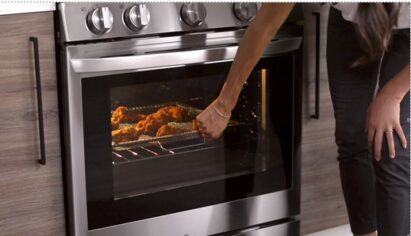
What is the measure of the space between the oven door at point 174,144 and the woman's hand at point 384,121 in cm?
45

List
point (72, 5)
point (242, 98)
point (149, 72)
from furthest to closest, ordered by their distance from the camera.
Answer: point (242, 98) < point (149, 72) < point (72, 5)

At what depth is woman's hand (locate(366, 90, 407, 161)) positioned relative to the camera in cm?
195

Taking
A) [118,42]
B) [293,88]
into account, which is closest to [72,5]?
[118,42]

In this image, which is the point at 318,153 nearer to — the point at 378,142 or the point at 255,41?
the point at 378,142

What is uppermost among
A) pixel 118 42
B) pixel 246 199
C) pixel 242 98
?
pixel 118 42

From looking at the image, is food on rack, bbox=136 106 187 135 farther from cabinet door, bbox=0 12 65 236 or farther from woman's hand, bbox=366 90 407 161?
woman's hand, bbox=366 90 407 161

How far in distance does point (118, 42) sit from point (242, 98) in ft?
1.42

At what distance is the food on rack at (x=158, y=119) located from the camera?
226 centimetres

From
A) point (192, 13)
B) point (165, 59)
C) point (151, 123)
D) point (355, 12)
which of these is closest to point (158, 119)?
point (151, 123)

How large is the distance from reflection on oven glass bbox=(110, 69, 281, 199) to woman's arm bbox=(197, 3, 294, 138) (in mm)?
200

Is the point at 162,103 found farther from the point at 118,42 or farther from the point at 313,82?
the point at 313,82

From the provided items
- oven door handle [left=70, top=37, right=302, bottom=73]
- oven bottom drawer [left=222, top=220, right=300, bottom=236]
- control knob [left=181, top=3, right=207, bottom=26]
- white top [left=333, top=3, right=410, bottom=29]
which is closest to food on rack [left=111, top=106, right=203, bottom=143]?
oven door handle [left=70, top=37, right=302, bottom=73]

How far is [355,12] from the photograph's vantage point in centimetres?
207

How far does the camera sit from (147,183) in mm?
2266
